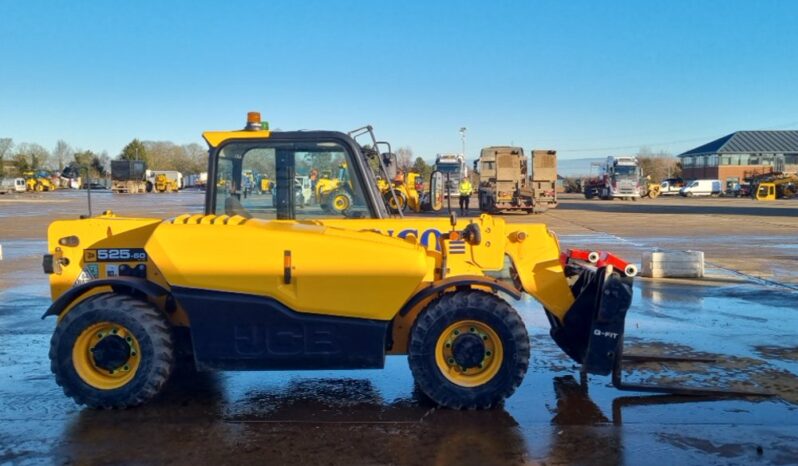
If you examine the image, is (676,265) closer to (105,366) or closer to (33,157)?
(105,366)

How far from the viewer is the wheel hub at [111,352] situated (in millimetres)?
5359

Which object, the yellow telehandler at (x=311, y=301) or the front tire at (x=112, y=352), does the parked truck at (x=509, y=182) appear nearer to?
the yellow telehandler at (x=311, y=301)

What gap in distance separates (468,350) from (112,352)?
8.80ft

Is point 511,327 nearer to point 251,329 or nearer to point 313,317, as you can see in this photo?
point 313,317

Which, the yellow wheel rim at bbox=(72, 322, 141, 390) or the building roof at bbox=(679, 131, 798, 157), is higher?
the building roof at bbox=(679, 131, 798, 157)

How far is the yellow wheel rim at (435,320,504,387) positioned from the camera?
536 cm

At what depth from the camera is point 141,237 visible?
222 inches

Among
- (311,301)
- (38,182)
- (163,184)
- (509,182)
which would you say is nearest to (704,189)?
(509,182)

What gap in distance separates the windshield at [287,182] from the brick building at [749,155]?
8292 cm

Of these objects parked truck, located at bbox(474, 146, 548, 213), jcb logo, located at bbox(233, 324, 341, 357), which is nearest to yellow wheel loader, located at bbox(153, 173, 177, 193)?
parked truck, located at bbox(474, 146, 548, 213)

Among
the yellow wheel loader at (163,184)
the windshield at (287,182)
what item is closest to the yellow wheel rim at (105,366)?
the windshield at (287,182)

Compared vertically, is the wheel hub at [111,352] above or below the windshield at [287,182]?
below

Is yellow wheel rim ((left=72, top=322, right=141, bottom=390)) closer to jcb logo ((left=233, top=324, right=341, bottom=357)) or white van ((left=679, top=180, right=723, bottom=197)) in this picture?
jcb logo ((left=233, top=324, right=341, bottom=357))

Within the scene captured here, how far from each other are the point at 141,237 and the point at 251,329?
3.98ft
